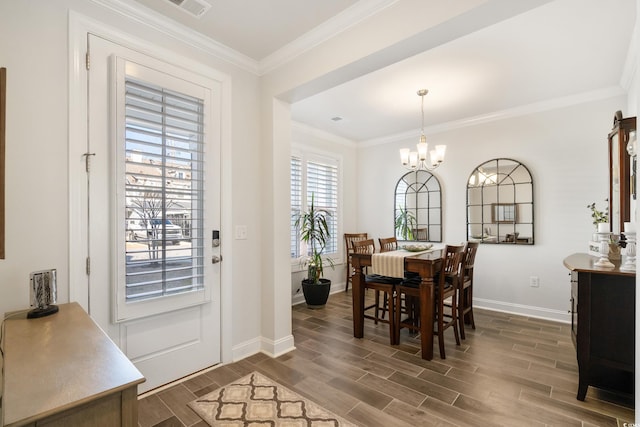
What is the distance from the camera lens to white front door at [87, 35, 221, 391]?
2.04 m

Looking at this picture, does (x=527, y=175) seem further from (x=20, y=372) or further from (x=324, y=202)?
(x=20, y=372)

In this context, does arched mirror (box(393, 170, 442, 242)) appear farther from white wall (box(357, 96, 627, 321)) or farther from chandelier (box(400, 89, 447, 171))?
chandelier (box(400, 89, 447, 171))

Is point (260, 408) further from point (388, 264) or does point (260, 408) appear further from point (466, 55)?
point (466, 55)

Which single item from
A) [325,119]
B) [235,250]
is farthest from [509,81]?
[235,250]

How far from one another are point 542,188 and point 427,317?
2528 mm

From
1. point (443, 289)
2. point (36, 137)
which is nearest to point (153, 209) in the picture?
point (36, 137)

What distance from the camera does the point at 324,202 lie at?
534 centimetres

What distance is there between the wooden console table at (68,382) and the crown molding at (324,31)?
237 cm

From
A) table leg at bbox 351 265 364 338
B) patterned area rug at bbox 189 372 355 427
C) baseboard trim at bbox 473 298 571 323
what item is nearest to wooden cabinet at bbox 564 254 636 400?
patterned area rug at bbox 189 372 355 427

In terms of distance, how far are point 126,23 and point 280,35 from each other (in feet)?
3.53

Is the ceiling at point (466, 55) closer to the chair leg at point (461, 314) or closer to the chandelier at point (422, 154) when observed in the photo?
the chandelier at point (422, 154)

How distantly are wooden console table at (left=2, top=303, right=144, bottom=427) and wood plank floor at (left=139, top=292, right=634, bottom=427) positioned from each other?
3.37ft

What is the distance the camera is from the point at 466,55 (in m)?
2.80

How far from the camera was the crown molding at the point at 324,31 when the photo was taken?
6.97 feet
